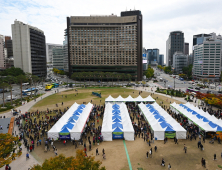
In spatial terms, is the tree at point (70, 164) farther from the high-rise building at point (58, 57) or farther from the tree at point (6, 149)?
the high-rise building at point (58, 57)

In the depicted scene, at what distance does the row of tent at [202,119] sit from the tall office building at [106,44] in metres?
74.3

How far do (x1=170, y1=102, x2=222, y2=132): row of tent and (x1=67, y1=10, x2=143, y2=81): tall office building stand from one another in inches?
2926

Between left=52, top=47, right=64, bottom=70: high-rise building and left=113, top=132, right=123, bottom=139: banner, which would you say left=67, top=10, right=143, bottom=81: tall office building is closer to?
left=52, top=47, right=64, bottom=70: high-rise building

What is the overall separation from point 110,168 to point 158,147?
28.2ft

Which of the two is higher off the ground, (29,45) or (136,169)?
(29,45)

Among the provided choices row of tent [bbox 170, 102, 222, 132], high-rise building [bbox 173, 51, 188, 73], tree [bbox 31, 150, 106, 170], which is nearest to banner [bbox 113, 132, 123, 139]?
tree [bbox 31, 150, 106, 170]

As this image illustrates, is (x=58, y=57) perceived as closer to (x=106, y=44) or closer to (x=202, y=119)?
(x=106, y=44)

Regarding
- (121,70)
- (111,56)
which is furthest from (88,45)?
(121,70)

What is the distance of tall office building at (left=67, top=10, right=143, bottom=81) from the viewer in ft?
360

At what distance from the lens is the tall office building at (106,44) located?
110 meters

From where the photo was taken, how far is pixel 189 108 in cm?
3581

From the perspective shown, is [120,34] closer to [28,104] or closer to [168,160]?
[28,104]

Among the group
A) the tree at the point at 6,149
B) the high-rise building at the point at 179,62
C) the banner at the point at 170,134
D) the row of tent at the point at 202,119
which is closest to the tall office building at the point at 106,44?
the row of tent at the point at 202,119

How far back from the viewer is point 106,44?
113 meters
